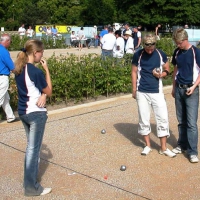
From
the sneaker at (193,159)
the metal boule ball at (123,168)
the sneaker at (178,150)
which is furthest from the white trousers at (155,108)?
the metal boule ball at (123,168)

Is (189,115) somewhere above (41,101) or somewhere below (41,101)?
below

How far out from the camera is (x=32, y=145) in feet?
14.2

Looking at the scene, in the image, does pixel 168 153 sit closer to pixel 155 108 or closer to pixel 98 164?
pixel 155 108

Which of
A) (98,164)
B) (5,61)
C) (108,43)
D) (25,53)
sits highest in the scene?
(25,53)

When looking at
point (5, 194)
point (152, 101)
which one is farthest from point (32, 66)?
point (152, 101)

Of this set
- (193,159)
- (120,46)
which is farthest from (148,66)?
(120,46)

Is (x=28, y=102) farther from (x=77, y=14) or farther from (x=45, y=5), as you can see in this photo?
(x=45, y=5)

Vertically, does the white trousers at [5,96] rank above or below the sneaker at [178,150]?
above

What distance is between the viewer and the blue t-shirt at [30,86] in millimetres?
4148

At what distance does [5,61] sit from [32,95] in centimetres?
308

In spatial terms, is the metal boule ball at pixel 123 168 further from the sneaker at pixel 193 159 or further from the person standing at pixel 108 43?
the person standing at pixel 108 43

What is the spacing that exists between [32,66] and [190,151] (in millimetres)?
2579

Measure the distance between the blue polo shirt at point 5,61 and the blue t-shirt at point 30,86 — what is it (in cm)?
297

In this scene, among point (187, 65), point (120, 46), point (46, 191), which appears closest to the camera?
point (46, 191)
